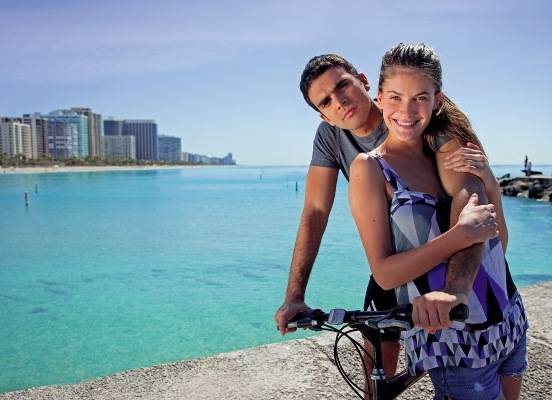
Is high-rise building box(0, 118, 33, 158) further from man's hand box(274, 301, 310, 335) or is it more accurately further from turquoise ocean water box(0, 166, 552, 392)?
man's hand box(274, 301, 310, 335)

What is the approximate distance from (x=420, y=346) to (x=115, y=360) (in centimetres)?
913

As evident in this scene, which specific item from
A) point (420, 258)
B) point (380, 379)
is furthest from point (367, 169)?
point (380, 379)

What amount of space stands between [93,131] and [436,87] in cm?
19737

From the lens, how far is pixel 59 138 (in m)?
167

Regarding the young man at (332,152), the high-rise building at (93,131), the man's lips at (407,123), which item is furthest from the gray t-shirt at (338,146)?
the high-rise building at (93,131)

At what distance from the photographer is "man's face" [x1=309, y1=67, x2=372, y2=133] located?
196 cm

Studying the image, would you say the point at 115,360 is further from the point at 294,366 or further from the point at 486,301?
the point at 486,301

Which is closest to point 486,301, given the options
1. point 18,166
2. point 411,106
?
point 411,106

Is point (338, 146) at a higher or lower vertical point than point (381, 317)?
higher

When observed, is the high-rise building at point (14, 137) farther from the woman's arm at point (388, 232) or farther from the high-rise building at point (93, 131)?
the woman's arm at point (388, 232)

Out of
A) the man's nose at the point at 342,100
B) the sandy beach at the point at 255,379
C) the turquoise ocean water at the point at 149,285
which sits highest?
the man's nose at the point at 342,100

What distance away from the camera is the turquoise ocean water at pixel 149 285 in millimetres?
10078

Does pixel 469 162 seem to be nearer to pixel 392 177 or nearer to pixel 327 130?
pixel 392 177

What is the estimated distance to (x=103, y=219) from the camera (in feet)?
Answer: 102
